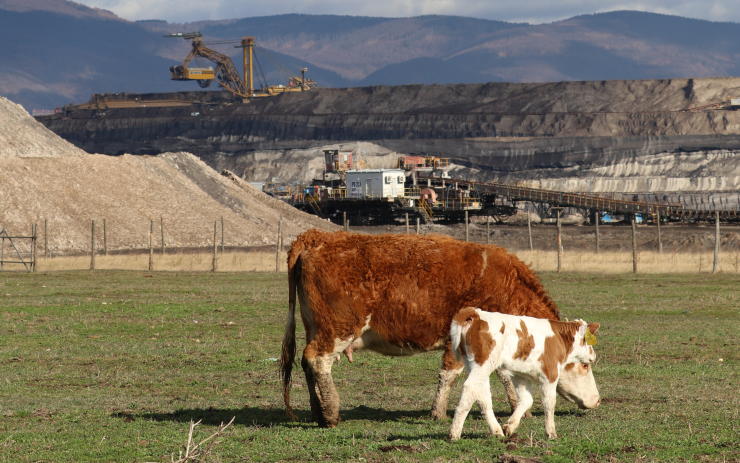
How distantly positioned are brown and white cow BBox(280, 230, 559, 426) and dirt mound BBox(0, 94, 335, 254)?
176 feet

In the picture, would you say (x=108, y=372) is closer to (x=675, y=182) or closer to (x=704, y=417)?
(x=704, y=417)

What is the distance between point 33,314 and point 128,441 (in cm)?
1619

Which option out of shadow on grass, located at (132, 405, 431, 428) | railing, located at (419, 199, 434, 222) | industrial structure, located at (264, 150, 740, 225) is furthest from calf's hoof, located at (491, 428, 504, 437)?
railing, located at (419, 199, 434, 222)

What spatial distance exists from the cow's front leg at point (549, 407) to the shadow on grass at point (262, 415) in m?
2.17

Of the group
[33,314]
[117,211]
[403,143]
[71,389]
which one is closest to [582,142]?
[403,143]

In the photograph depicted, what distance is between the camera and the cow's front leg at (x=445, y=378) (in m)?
13.6

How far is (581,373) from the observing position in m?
13.6

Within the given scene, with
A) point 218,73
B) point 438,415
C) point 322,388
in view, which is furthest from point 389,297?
point 218,73

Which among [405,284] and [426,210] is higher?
[426,210]

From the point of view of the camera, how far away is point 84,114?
19275 centimetres

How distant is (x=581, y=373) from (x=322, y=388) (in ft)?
9.61

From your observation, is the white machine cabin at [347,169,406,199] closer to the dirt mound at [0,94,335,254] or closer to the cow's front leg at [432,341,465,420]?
the dirt mound at [0,94,335,254]

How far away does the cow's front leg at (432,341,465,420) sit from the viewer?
13586mm

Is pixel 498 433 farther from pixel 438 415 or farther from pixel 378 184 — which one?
pixel 378 184
